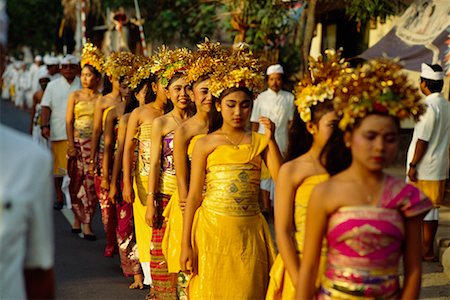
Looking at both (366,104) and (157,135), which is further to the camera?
(157,135)

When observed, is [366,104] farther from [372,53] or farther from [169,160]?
[372,53]

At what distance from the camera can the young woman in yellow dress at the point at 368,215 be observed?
4.09 metres

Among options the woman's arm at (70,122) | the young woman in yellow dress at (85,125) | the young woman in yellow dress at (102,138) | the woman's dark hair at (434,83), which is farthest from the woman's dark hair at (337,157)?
the woman's arm at (70,122)

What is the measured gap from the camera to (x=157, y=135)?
7.50 meters

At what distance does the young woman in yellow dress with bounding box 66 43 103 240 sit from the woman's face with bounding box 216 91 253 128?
4822 mm

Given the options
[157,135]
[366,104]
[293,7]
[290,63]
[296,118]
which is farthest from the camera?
[290,63]

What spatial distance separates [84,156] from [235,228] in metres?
5.30

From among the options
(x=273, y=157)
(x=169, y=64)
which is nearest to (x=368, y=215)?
(x=273, y=157)

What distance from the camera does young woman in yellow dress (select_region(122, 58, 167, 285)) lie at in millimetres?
8133

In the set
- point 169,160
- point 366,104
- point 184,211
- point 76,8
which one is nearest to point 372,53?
point 169,160

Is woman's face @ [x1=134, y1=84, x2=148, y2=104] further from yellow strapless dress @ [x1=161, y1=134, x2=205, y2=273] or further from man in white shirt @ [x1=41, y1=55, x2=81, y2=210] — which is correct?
man in white shirt @ [x1=41, y1=55, x2=81, y2=210]

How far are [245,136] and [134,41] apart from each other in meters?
22.3

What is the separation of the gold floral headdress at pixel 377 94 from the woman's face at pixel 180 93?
126 inches

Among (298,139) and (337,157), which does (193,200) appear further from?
(337,157)
